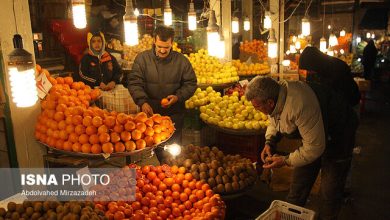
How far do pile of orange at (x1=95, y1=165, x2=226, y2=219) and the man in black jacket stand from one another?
338cm

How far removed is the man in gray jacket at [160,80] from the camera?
491 centimetres

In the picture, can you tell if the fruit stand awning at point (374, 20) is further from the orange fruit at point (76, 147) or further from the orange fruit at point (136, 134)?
the orange fruit at point (76, 147)

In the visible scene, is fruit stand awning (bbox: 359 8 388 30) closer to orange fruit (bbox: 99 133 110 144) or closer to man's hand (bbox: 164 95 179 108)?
man's hand (bbox: 164 95 179 108)

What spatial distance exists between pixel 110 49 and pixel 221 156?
22.1ft

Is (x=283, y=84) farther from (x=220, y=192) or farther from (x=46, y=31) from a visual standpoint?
(x=46, y=31)

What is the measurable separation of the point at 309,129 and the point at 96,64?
5.04m

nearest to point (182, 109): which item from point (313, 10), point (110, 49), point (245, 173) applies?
point (245, 173)

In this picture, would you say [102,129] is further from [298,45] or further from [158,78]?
[298,45]

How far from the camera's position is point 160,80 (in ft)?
16.4

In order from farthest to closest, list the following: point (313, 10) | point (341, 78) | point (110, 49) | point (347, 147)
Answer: point (313, 10), point (110, 49), point (341, 78), point (347, 147)

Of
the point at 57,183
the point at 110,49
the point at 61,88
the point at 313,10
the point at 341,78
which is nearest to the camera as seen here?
the point at 57,183

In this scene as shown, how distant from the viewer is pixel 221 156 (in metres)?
4.63

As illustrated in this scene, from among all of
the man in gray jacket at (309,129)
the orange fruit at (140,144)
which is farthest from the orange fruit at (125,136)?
the man in gray jacket at (309,129)

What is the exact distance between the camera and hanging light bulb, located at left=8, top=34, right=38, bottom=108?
293 cm
